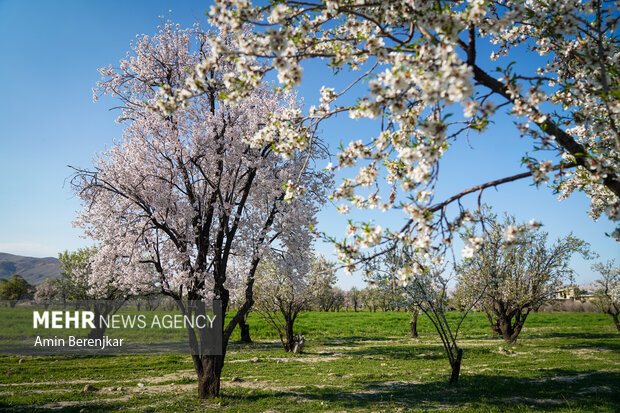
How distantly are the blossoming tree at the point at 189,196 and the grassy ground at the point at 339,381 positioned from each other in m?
2.35

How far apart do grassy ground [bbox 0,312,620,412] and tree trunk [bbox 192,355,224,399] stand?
0.39m

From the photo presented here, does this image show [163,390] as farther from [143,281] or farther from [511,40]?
[511,40]

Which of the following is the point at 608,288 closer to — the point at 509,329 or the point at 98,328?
the point at 509,329

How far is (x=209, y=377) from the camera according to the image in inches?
437

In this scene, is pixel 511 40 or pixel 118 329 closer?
pixel 511 40

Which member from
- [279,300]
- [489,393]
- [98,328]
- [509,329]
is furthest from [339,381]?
[98,328]

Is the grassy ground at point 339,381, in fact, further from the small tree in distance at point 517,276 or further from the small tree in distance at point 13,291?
the small tree in distance at point 13,291

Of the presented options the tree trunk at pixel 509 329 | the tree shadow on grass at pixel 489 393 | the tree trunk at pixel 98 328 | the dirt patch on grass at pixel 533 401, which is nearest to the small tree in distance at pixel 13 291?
the tree trunk at pixel 98 328

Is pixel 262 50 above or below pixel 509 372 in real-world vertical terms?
above

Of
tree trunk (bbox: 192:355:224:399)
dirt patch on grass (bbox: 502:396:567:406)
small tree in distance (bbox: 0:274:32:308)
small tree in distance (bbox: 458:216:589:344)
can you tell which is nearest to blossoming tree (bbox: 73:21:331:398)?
tree trunk (bbox: 192:355:224:399)

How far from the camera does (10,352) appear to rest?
22.4 m

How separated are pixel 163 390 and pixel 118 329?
20.3 m

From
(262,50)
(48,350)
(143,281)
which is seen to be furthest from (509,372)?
(48,350)

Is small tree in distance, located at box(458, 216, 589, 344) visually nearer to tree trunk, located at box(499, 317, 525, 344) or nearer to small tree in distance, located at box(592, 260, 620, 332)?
tree trunk, located at box(499, 317, 525, 344)
